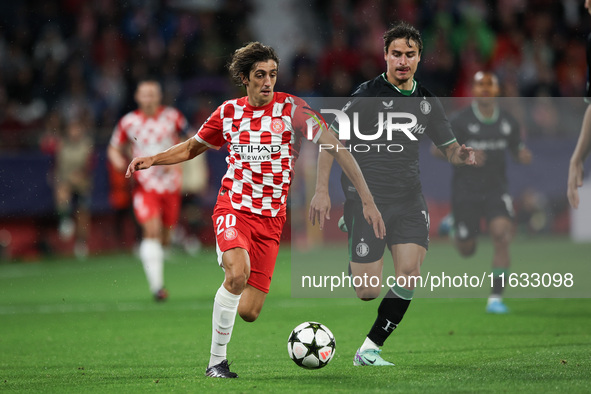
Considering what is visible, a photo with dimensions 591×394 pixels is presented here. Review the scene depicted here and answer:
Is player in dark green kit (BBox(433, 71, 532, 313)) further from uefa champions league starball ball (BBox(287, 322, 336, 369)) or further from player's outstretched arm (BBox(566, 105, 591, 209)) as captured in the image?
uefa champions league starball ball (BBox(287, 322, 336, 369))

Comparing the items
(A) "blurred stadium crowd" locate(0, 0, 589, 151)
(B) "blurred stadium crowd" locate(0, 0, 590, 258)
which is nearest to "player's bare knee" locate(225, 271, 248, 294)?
(B) "blurred stadium crowd" locate(0, 0, 590, 258)

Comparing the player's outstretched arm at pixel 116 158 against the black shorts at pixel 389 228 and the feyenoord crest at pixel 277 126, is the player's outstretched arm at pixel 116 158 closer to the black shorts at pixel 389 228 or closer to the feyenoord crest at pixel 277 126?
the black shorts at pixel 389 228

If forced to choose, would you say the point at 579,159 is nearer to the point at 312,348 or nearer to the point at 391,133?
the point at 391,133

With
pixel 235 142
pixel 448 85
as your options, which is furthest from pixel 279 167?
pixel 448 85

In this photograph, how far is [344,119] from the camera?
274 inches

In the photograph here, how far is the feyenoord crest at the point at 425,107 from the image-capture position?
6.90 meters

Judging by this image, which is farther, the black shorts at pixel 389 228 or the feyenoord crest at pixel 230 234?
the black shorts at pixel 389 228

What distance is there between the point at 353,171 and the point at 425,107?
2.75ft

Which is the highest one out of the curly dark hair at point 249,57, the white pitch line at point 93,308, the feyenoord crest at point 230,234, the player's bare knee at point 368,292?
the curly dark hair at point 249,57

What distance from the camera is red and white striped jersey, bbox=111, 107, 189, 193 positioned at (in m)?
11.6

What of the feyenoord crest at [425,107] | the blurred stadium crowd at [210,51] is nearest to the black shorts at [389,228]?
the feyenoord crest at [425,107]

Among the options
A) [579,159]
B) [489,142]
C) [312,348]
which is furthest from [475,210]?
[312,348]

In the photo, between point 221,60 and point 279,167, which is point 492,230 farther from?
point 221,60

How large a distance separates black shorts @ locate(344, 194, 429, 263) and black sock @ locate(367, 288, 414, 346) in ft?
1.27
